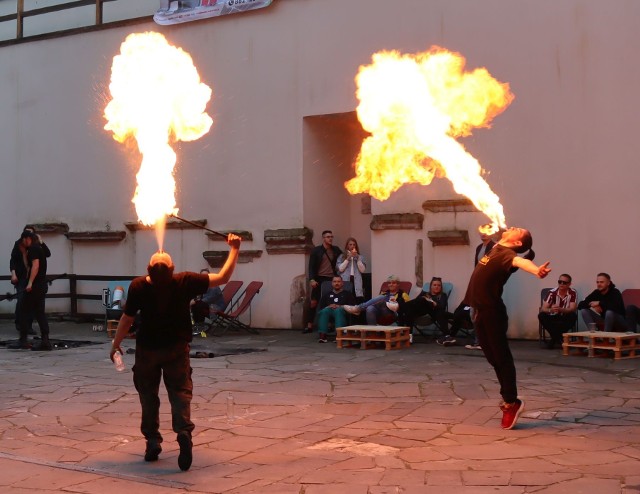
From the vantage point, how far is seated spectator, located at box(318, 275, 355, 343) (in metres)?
14.2

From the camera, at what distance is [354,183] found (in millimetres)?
12430

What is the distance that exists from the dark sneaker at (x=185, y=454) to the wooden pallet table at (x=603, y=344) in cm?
703

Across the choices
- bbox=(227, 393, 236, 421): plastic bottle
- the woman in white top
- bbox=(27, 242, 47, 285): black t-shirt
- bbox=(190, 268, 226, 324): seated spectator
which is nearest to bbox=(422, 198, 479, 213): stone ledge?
the woman in white top

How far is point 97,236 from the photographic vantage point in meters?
18.3

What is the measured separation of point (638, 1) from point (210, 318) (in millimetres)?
8505

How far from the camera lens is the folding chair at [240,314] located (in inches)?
617

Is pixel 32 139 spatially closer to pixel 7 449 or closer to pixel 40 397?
pixel 40 397

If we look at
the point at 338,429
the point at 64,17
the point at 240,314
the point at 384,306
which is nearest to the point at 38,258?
the point at 240,314

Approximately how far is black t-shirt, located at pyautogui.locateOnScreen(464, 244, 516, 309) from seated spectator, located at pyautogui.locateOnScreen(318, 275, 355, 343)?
21.6ft

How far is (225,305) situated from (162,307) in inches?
375

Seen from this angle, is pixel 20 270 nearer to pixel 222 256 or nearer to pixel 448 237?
pixel 222 256

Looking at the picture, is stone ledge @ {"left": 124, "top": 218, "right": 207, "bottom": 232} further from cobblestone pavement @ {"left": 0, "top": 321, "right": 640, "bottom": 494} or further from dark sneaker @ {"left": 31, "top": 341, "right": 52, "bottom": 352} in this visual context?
cobblestone pavement @ {"left": 0, "top": 321, "right": 640, "bottom": 494}

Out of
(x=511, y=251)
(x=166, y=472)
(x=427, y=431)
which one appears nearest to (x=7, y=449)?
(x=166, y=472)

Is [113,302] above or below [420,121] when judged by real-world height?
below
